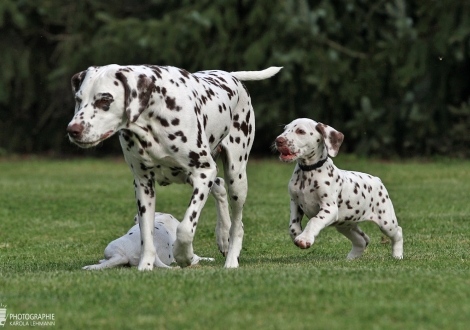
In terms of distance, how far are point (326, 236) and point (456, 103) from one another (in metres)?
14.1

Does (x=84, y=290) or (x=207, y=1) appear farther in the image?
(x=207, y=1)

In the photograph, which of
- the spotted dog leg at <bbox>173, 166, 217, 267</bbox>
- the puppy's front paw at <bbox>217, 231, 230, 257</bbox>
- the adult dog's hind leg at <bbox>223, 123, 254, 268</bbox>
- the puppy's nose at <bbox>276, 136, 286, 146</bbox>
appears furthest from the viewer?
the puppy's front paw at <bbox>217, 231, 230, 257</bbox>

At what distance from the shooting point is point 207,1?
2614 cm

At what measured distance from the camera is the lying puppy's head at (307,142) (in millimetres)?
8953

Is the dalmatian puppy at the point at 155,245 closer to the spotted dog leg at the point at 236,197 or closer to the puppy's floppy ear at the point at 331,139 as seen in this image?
the spotted dog leg at the point at 236,197

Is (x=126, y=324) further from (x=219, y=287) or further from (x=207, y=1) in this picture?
(x=207, y=1)

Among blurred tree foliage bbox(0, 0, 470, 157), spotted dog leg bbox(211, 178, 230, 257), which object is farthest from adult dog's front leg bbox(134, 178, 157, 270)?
blurred tree foliage bbox(0, 0, 470, 157)

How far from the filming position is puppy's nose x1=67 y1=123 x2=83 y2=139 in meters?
7.09

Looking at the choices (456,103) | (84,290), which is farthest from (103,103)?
(456,103)

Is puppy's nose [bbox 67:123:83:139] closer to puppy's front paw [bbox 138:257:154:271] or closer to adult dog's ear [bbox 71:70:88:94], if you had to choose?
adult dog's ear [bbox 71:70:88:94]

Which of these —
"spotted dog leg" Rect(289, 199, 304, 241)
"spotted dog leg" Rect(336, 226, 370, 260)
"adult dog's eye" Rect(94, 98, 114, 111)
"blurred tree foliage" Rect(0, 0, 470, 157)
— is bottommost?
"blurred tree foliage" Rect(0, 0, 470, 157)

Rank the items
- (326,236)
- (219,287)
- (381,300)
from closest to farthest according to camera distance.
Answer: (381,300), (219,287), (326,236)

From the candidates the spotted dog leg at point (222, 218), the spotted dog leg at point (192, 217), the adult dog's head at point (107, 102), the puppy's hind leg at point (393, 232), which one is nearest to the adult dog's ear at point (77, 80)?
the adult dog's head at point (107, 102)

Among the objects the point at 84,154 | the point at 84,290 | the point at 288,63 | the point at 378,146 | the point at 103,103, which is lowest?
the point at 84,154
